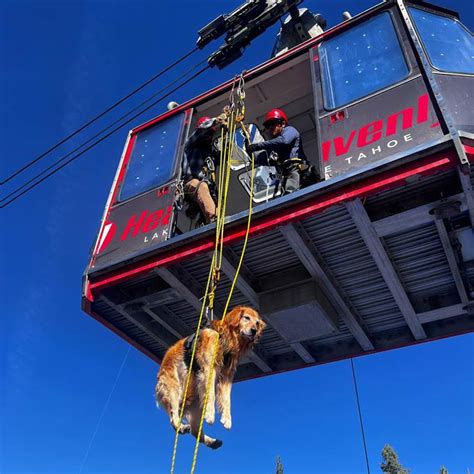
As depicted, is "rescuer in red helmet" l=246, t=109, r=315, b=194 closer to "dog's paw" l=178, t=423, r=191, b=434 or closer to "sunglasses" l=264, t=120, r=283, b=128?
"sunglasses" l=264, t=120, r=283, b=128

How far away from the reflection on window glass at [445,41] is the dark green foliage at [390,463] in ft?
200

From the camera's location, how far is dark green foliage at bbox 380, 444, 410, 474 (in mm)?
57781

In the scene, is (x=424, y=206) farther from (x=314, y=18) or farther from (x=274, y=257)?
(x=314, y=18)

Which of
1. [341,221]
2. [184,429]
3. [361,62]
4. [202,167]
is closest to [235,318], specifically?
[184,429]

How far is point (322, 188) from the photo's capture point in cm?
686

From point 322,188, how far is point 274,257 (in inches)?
70.8

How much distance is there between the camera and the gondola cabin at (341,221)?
6.80 meters

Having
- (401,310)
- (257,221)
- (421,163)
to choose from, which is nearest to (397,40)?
(421,163)

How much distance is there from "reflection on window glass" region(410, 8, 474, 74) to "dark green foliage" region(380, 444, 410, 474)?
200ft

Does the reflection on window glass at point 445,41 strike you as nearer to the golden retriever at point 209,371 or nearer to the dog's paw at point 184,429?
the golden retriever at point 209,371

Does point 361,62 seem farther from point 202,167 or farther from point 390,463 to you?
point 390,463

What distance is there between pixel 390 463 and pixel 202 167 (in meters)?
61.8

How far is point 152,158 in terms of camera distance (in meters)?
10.1

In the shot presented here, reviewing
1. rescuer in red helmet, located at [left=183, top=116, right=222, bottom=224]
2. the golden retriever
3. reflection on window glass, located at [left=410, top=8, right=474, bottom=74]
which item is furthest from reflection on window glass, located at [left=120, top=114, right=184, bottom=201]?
reflection on window glass, located at [left=410, top=8, right=474, bottom=74]
